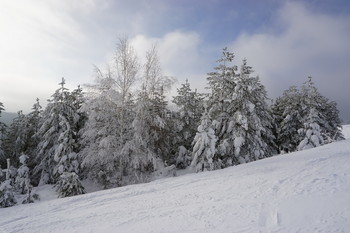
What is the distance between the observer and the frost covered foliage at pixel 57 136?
2034 cm

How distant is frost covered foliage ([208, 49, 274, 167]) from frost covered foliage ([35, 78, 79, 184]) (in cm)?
1330

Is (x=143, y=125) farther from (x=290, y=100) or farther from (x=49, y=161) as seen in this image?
(x=290, y=100)

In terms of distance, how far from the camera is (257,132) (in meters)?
20.1

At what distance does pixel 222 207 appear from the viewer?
725 cm

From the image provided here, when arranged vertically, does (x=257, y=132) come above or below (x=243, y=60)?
below

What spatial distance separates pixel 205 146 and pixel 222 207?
34.3ft

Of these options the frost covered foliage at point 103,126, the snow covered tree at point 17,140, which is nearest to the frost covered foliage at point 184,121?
the frost covered foliage at point 103,126

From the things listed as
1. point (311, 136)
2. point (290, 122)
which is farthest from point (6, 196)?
point (290, 122)

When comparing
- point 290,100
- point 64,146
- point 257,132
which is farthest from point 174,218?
point 290,100

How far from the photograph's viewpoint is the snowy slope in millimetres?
5801

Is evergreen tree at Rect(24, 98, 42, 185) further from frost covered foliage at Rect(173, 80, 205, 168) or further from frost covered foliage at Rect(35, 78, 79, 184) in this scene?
frost covered foliage at Rect(173, 80, 205, 168)

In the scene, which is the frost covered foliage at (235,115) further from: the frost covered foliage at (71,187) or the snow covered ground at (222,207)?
the frost covered foliage at (71,187)

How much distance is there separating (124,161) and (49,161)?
1001 centimetres

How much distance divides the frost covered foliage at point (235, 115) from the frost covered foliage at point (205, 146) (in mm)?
1478
